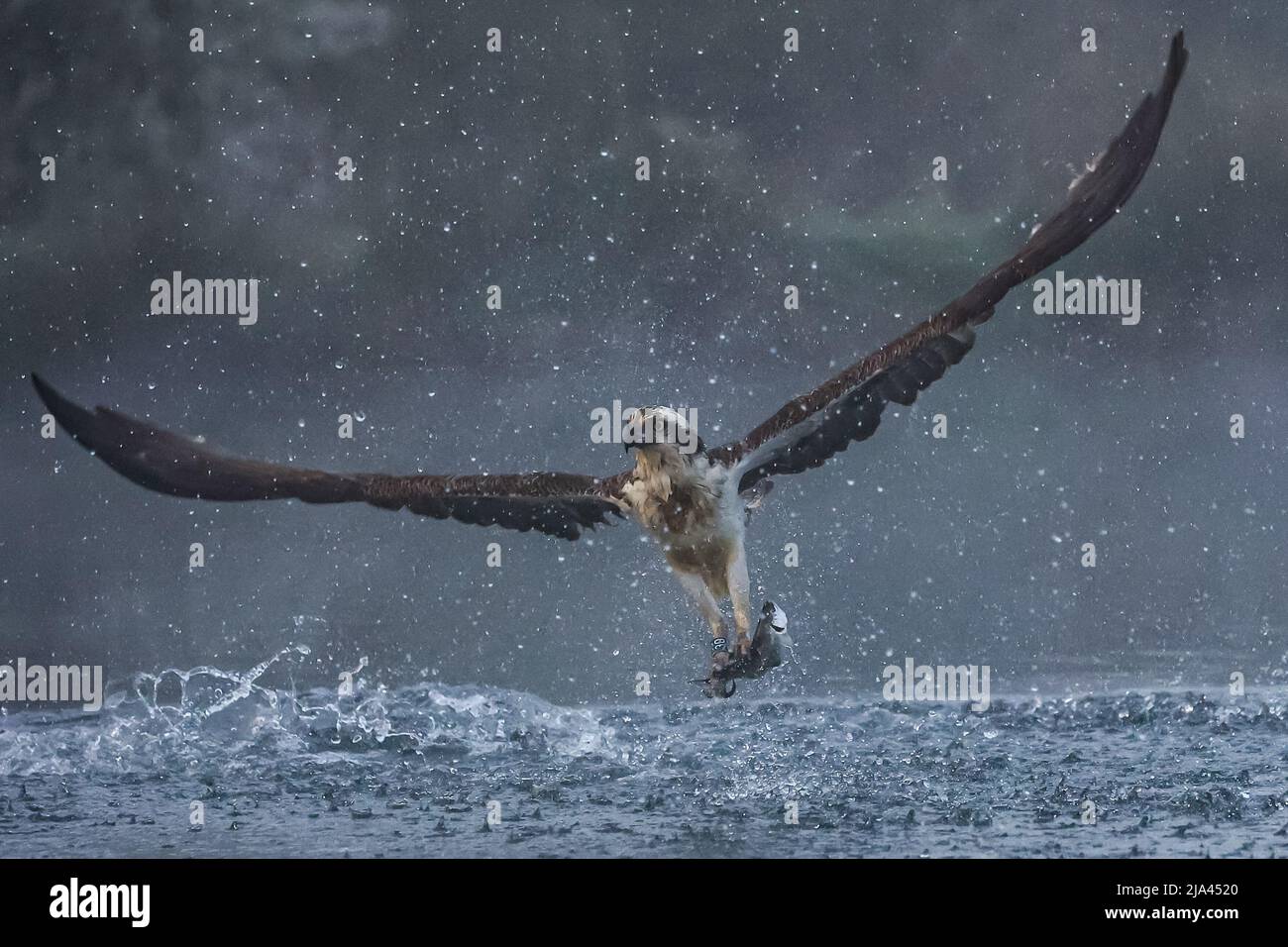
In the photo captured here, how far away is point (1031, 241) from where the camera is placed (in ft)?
19.4

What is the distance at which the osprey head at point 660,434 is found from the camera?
6.13m

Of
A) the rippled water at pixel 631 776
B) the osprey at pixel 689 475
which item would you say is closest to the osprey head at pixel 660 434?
the osprey at pixel 689 475

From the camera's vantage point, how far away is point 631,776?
898 centimetres

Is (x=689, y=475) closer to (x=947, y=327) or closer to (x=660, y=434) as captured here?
(x=660, y=434)

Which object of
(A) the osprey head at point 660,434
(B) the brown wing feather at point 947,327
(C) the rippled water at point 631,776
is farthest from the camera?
(C) the rippled water at point 631,776

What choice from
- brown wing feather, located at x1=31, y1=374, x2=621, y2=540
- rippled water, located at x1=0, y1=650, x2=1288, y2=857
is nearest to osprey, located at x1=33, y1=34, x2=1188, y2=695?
brown wing feather, located at x1=31, y1=374, x2=621, y2=540

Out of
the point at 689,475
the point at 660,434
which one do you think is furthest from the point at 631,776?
the point at 660,434

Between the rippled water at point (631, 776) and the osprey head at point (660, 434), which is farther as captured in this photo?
the rippled water at point (631, 776)

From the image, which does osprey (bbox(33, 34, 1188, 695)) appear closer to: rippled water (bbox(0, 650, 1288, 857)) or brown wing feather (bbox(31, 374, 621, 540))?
brown wing feather (bbox(31, 374, 621, 540))

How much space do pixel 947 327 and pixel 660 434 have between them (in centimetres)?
143

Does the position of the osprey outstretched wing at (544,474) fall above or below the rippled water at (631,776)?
above

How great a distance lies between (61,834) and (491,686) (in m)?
3.15

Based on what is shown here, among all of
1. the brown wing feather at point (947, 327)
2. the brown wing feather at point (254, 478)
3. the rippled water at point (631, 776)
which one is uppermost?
the brown wing feather at point (947, 327)

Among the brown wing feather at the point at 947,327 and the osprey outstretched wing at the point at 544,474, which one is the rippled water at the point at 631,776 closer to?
the osprey outstretched wing at the point at 544,474
